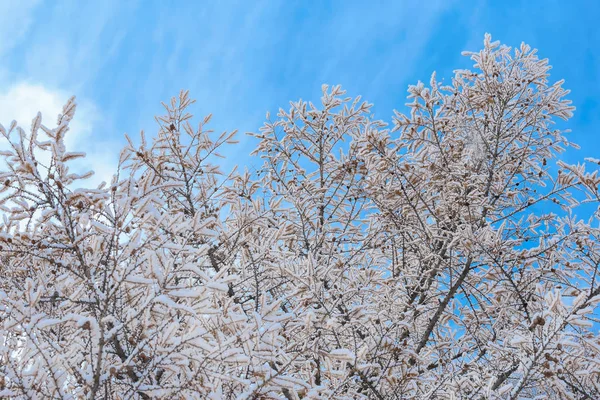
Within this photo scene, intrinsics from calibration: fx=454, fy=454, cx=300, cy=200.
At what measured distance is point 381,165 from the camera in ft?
16.6

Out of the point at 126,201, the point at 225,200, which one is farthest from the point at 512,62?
the point at 126,201

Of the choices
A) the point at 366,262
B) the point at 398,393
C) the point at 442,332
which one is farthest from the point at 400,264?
the point at 398,393

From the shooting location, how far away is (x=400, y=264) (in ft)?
17.1

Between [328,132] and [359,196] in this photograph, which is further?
[328,132]

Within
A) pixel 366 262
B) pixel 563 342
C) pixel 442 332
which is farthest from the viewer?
pixel 442 332

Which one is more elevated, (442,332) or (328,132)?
(328,132)

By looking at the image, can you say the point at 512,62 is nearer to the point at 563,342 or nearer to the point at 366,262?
the point at 366,262

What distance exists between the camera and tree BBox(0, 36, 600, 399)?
7.88 feet

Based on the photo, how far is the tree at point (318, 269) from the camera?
2.40m

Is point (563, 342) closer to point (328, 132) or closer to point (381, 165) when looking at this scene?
point (381, 165)

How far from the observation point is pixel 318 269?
4.00 metres

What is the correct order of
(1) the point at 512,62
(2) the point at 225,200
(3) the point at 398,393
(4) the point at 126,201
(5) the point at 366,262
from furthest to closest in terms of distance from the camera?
(1) the point at 512,62, (5) the point at 366,262, (2) the point at 225,200, (3) the point at 398,393, (4) the point at 126,201

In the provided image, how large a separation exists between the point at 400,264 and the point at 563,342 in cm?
256

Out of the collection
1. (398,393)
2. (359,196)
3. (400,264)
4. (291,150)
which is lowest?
(398,393)
